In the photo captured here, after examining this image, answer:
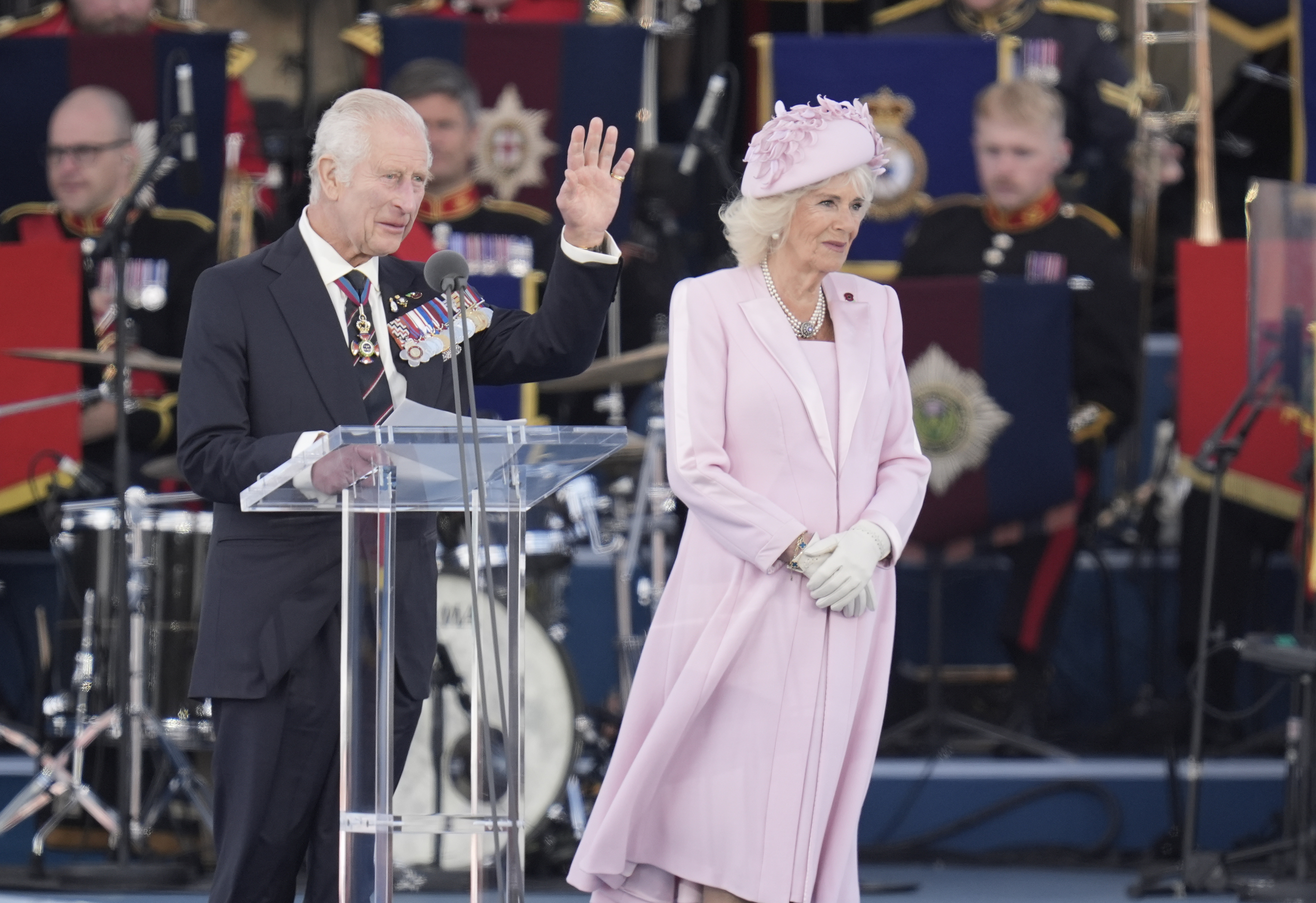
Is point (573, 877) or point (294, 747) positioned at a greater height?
point (294, 747)

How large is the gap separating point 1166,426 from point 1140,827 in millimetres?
1613

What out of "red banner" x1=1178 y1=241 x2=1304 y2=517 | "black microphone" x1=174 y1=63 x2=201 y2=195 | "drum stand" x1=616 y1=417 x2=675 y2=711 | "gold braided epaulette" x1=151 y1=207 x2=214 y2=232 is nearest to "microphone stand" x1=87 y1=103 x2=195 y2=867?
"black microphone" x1=174 y1=63 x2=201 y2=195

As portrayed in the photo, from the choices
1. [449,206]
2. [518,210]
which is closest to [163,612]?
[449,206]

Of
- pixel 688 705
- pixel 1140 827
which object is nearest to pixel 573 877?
pixel 688 705

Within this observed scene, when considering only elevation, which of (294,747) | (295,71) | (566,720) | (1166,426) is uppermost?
(295,71)

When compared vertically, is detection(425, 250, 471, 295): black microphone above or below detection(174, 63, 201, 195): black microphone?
below

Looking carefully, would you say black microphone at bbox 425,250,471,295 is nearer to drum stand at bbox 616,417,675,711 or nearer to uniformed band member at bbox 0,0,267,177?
drum stand at bbox 616,417,675,711

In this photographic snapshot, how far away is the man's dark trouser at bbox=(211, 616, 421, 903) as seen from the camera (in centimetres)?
300

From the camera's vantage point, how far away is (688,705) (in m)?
3.35

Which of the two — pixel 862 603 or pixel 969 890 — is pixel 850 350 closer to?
pixel 862 603

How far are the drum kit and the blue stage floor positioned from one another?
20cm

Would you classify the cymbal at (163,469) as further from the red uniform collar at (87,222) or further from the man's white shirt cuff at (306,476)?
the man's white shirt cuff at (306,476)

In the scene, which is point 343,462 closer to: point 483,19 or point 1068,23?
point 483,19

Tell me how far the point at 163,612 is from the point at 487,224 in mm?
1847
